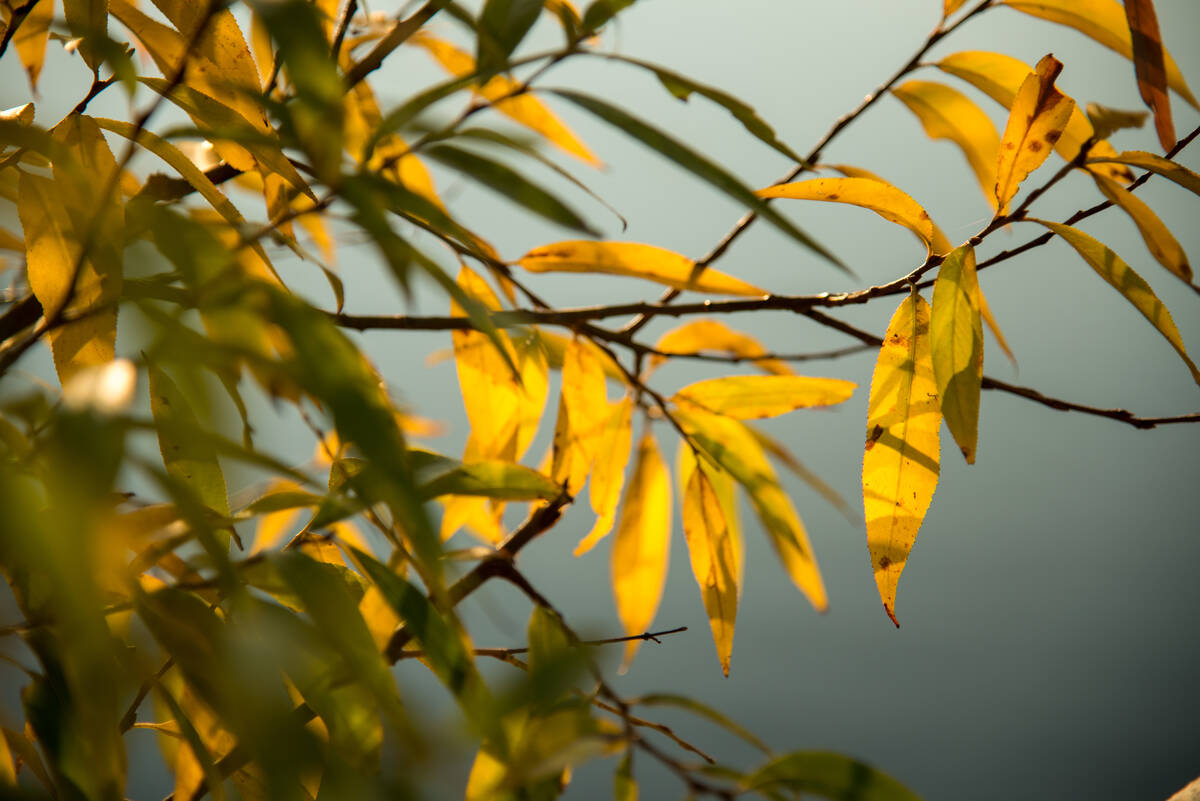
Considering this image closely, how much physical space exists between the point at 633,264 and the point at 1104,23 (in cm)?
19

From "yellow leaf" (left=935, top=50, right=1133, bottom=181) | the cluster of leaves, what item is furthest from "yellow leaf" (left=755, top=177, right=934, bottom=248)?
"yellow leaf" (left=935, top=50, right=1133, bottom=181)

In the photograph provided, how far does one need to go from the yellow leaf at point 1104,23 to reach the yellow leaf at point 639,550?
0.22 metres

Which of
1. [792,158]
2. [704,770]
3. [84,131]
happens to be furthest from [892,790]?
[84,131]

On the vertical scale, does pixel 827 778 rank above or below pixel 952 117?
below

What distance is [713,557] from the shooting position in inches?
11.8

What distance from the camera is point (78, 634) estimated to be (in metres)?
0.11

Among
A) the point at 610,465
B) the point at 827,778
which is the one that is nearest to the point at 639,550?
the point at 610,465

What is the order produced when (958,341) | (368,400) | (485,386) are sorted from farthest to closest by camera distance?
(485,386), (958,341), (368,400)

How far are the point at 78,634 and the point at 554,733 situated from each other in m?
0.12

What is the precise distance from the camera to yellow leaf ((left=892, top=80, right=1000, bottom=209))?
0.35 m

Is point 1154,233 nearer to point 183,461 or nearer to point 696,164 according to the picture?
point 696,164

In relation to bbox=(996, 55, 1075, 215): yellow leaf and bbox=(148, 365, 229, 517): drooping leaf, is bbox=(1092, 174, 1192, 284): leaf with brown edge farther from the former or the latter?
bbox=(148, 365, 229, 517): drooping leaf

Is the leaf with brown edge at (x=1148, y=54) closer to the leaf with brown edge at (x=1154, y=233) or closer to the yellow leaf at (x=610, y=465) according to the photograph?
the leaf with brown edge at (x=1154, y=233)

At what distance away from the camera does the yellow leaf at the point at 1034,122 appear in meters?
0.22
